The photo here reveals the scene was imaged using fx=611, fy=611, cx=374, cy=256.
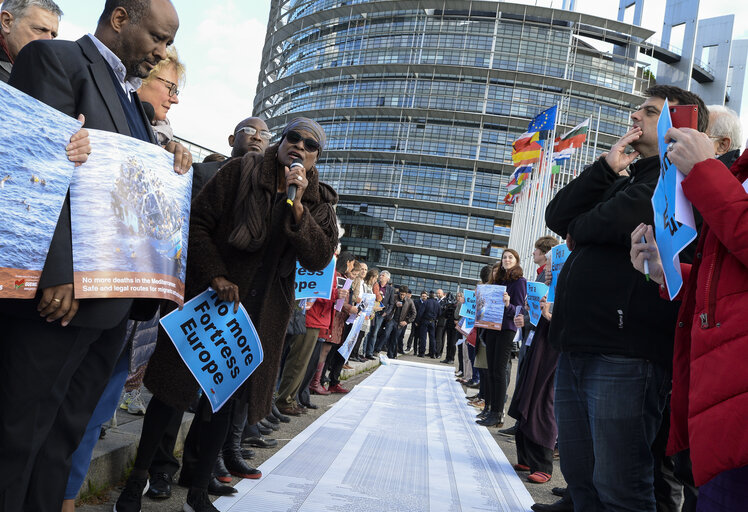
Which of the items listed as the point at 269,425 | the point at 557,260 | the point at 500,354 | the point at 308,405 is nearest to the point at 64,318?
the point at 269,425

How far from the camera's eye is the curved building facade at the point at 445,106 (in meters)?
53.3

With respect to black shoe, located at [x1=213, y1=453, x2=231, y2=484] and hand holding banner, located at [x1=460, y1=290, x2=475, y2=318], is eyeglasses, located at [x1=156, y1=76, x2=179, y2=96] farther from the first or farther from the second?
hand holding banner, located at [x1=460, y1=290, x2=475, y2=318]

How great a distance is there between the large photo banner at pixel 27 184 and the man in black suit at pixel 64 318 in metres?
0.08

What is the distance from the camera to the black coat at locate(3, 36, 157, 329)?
1.69 m

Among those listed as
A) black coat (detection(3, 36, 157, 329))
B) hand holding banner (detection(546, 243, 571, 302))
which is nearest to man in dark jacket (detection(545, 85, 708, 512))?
black coat (detection(3, 36, 157, 329))

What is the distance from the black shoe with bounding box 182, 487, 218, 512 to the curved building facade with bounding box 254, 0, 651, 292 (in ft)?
168

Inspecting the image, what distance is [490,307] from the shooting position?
24.1 feet

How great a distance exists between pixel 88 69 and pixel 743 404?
6.62ft

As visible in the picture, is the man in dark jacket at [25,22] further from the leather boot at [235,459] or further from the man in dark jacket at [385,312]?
the man in dark jacket at [385,312]

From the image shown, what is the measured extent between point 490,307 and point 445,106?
49.0 meters

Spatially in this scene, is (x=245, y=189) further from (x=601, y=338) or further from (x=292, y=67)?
(x=292, y=67)

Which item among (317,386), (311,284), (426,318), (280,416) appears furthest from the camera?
(426,318)

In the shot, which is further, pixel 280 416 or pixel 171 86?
pixel 280 416

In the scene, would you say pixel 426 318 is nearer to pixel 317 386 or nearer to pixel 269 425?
pixel 317 386
